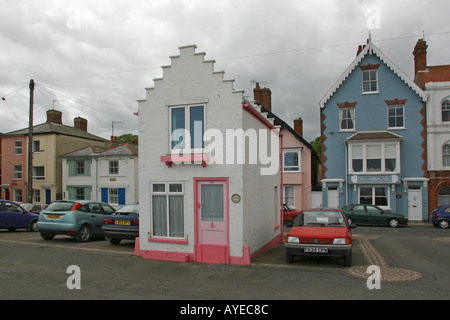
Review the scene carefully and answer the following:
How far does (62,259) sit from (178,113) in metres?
5.41

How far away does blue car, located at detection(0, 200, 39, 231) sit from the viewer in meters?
17.0

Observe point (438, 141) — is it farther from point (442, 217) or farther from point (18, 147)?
point (18, 147)

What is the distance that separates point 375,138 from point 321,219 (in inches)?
696

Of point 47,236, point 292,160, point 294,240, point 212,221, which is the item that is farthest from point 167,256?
point 292,160

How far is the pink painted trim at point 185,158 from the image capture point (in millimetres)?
9703

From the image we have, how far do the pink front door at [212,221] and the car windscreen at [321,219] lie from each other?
235cm

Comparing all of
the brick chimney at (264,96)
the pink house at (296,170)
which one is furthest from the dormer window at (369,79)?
the brick chimney at (264,96)

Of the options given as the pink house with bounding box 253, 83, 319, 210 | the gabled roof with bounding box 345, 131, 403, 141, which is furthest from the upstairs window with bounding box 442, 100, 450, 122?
the pink house with bounding box 253, 83, 319, 210

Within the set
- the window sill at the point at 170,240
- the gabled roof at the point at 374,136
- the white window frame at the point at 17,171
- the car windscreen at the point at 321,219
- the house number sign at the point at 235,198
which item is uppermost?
the gabled roof at the point at 374,136

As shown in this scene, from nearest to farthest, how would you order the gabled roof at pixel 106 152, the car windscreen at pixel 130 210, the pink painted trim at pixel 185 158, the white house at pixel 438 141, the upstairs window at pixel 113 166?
1. the pink painted trim at pixel 185 158
2. the car windscreen at pixel 130 210
3. the white house at pixel 438 141
4. the gabled roof at pixel 106 152
5. the upstairs window at pixel 113 166

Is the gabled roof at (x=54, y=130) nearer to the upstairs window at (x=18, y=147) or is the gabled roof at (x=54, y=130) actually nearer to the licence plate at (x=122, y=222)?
the upstairs window at (x=18, y=147)

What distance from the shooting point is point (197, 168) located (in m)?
9.92

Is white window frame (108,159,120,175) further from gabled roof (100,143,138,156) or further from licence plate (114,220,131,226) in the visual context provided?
licence plate (114,220,131,226)
